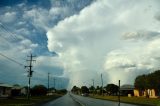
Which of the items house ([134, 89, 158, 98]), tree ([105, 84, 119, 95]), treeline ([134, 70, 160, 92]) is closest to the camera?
treeline ([134, 70, 160, 92])

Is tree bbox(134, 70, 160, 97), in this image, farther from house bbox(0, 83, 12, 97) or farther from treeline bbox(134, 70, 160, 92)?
house bbox(0, 83, 12, 97)

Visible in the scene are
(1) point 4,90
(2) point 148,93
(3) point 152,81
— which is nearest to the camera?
(3) point 152,81

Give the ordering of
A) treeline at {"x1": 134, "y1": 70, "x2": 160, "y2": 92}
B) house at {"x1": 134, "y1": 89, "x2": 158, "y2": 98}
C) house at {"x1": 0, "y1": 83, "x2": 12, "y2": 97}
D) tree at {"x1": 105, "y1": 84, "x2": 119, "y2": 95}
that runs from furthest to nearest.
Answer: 1. tree at {"x1": 105, "y1": 84, "x2": 119, "y2": 95}
2. house at {"x1": 0, "y1": 83, "x2": 12, "y2": 97}
3. house at {"x1": 134, "y1": 89, "x2": 158, "y2": 98}
4. treeline at {"x1": 134, "y1": 70, "x2": 160, "y2": 92}

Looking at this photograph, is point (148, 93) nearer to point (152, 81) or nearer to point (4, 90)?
point (152, 81)

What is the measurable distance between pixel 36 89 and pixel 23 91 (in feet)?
53.3

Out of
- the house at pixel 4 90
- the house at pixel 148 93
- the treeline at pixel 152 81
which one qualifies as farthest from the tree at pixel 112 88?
the house at pixel 4 90

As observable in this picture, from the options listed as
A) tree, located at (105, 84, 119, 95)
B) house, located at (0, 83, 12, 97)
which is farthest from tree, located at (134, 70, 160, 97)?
tree, located at (105, 84, 119, 95)

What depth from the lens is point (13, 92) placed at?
138m

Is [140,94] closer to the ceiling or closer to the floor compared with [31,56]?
closer to the floor

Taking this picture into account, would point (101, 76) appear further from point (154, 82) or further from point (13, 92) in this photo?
point (154, 82)

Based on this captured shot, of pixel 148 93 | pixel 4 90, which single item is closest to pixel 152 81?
pixel 148 93

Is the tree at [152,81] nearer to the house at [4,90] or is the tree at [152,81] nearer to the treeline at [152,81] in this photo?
the treeline at [152,81]

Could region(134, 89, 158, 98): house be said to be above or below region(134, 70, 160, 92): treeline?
below

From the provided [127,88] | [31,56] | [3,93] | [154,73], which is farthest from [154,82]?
[127,88]
